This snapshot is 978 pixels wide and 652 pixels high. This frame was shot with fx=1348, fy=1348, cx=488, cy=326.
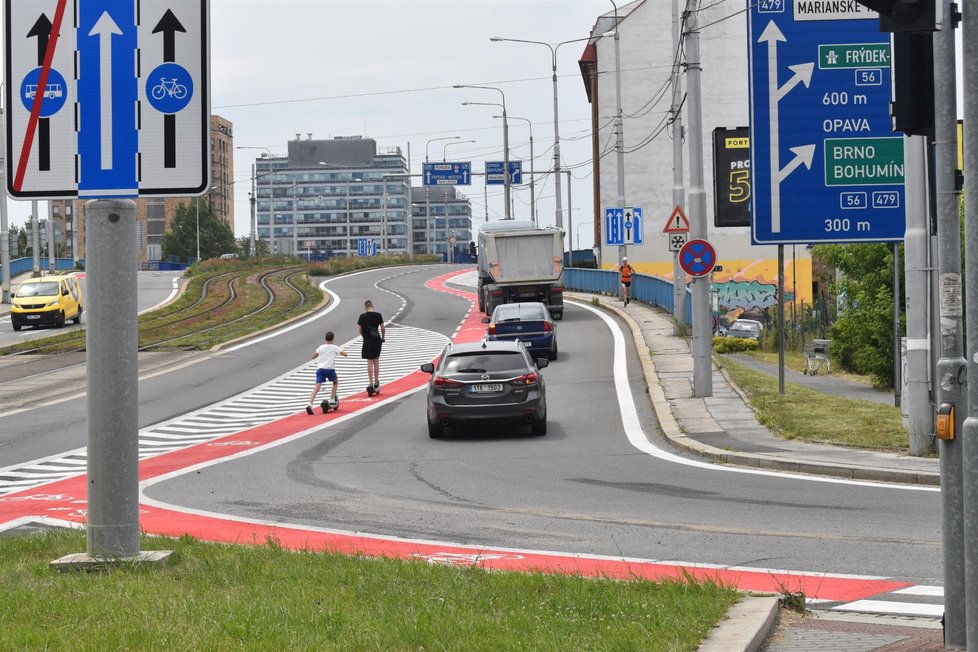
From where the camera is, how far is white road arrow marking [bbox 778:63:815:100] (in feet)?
66.0

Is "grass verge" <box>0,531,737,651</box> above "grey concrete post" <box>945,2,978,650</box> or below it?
below

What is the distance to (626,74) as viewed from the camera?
275 ft

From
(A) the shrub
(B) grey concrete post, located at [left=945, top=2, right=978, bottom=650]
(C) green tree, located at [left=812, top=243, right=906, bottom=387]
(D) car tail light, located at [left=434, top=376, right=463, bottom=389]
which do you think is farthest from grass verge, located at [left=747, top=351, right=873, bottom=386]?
(B) grey concrete post, located at [left=945, top=2, right=978, bottom=650]

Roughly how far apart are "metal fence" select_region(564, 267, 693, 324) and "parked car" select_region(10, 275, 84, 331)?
21.3 meters

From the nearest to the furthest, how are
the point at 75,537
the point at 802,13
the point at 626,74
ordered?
the point at 75,537, the point at 802,13, the point at 626,74

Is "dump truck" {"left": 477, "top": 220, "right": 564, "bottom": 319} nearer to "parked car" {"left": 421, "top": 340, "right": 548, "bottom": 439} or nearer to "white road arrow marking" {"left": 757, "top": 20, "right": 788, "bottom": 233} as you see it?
"parked car" {"left": 421, "top": 340, "right": 548, "bottom": 439}

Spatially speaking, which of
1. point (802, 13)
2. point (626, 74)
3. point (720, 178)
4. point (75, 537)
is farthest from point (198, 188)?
point (626, 74)

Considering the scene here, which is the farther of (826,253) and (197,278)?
(197,278)

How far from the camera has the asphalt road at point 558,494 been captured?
10641 mm

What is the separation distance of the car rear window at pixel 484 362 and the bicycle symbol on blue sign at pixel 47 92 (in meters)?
12.9

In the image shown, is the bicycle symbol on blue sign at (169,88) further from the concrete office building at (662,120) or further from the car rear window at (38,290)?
the concrete office building at (662,120)

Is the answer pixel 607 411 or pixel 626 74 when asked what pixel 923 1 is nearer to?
pixel 607 411

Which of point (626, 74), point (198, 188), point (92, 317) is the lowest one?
point (92, 317)

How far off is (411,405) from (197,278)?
4811cm
